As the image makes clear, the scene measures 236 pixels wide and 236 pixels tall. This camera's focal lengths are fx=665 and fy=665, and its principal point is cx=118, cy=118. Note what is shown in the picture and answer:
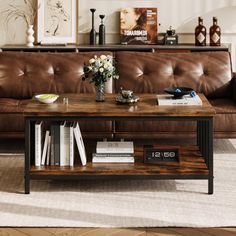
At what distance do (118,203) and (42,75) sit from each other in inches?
71.7

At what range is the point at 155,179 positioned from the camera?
165 inches

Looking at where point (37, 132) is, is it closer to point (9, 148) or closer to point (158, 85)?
point (9, 148)

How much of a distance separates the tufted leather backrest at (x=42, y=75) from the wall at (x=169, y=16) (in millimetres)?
1863

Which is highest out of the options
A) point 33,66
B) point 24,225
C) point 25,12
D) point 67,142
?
point 25,12

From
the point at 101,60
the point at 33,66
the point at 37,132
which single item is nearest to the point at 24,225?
the point at 37,132

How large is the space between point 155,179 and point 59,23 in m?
3.49

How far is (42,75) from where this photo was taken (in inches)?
217

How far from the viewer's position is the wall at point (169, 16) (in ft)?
24.1

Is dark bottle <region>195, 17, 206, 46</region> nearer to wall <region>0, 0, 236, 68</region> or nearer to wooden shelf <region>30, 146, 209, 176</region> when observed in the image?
wall <region>0, 0, 236, 68</region>

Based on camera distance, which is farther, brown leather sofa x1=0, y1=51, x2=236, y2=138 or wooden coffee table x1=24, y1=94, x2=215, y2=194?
brown leather sofa x1=0, y1=51, x2=236, y2=138

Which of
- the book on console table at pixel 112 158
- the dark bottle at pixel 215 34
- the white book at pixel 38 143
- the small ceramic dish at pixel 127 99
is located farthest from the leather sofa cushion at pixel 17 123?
the dark bottle at pixel 215 34

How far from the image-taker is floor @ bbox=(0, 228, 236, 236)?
354 cm

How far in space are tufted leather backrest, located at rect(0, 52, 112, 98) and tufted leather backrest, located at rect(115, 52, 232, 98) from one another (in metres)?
0.21

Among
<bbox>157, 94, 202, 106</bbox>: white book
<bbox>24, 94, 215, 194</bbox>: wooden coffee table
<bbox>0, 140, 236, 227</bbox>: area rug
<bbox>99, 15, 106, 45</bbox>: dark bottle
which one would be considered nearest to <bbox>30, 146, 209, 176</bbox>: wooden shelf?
<bbox>24, 94, 215, 194</bbox>: wooden coffee table
